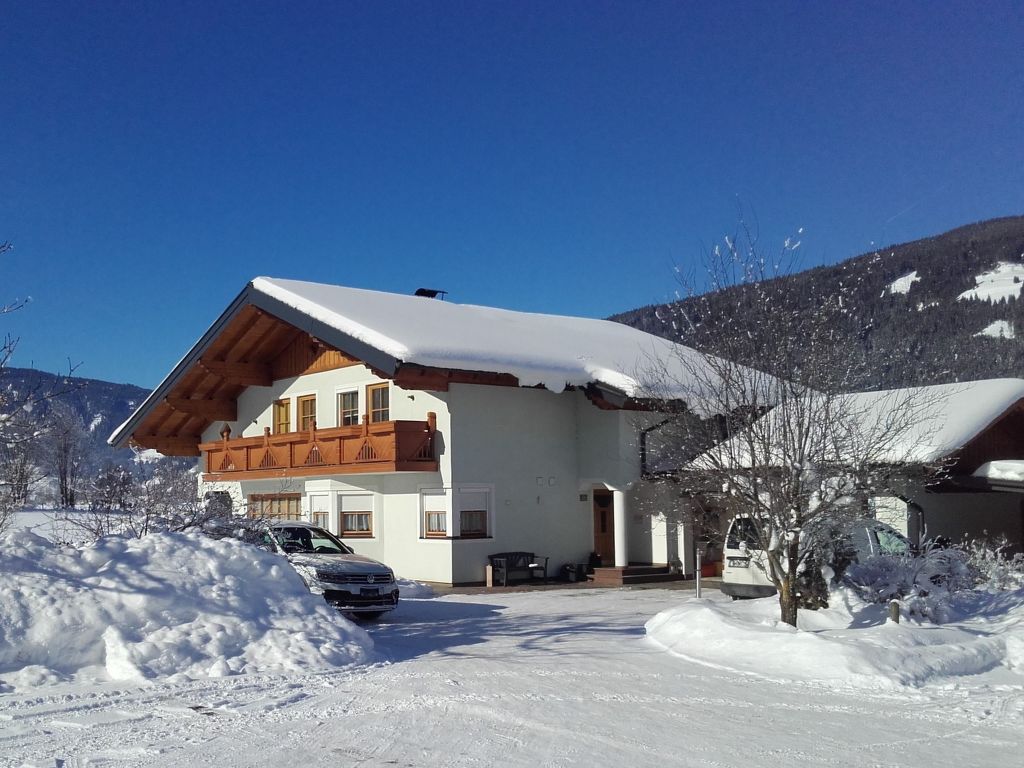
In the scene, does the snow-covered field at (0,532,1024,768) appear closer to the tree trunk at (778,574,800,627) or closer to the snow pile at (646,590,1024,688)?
the snow pile at (646,590,1024,688)

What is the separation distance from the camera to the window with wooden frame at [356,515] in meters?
26.7

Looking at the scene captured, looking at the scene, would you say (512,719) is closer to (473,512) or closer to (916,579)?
(916,579)

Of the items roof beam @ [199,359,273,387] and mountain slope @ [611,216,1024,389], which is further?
roof beam @ [199,359,273,387]

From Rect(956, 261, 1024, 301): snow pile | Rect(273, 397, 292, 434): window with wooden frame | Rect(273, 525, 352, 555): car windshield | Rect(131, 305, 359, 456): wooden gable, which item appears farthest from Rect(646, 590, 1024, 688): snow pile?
Rect(956, 261, 1024, 301): snow pile

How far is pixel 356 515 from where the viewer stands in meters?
27.2

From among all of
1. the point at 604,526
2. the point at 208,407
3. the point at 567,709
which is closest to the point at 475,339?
the point at 604,526

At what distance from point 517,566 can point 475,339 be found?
5838 mm

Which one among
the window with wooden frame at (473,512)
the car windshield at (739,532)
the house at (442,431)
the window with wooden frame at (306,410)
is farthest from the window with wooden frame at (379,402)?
the car windshield at (739,532)

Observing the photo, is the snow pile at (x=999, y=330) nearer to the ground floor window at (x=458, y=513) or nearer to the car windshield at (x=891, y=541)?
the ground floor window at (x=458, y=513)

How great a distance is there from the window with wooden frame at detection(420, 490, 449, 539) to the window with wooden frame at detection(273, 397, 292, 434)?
704 cm

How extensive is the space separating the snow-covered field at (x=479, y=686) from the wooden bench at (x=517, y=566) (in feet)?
30.3

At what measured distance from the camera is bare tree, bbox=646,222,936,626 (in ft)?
43.2

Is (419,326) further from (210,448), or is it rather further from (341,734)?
(341,734)

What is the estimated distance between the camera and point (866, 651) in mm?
11117
